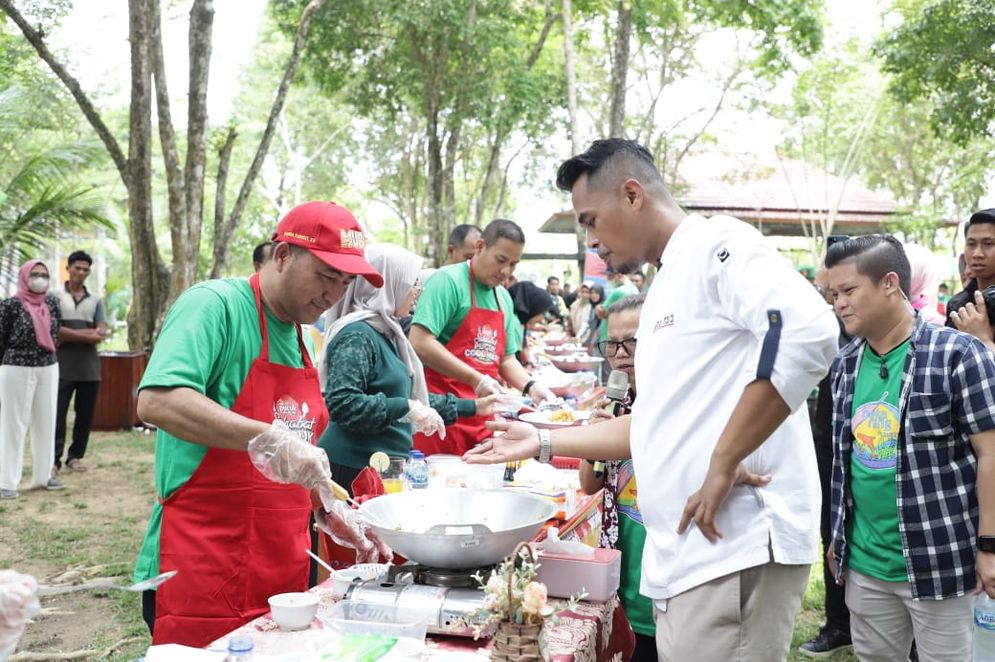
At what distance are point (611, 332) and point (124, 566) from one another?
4085 mm

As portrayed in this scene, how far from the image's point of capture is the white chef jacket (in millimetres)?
1683

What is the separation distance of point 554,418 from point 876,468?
2.02 m

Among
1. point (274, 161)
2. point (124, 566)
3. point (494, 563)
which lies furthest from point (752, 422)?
point (274, 161)

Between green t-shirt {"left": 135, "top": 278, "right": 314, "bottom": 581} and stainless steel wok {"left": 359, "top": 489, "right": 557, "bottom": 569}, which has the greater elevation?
green t-shirt {"left": 135, "top": 278, "right": 314, "bottom": 581}

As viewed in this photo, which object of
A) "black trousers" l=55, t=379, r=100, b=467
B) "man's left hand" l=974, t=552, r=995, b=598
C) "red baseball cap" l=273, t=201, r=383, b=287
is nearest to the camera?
"red baseball cap" l=273, t=201, r=383, b=287

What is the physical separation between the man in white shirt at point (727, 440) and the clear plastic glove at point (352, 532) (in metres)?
0.84

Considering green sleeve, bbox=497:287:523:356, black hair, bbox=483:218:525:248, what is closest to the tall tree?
green sleeve, bbox=497:287:523:356

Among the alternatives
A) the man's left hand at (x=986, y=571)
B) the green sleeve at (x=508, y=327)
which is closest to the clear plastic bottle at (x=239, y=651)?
the man's left hand at (x=986, y=571)

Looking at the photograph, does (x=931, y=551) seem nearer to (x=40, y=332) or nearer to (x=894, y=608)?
(x=894, y=608)

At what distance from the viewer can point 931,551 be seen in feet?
8.59

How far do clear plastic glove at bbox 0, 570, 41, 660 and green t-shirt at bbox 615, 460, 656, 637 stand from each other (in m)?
1.76

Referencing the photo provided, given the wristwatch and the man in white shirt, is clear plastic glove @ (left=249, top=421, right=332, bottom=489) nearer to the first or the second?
the wristwatch

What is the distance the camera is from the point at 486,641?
1.91 meters

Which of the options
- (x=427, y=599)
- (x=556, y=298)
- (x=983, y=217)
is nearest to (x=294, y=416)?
(x=427, y=599)
